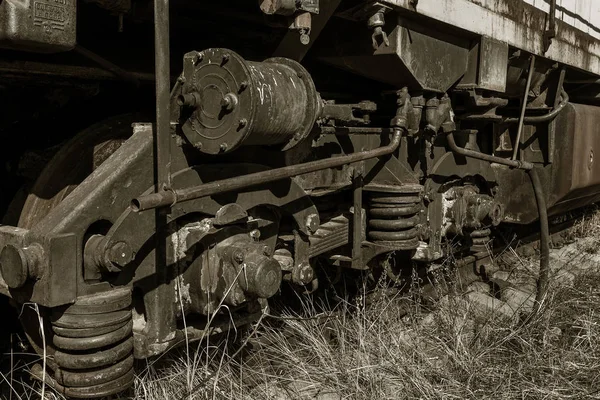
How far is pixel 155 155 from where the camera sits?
2.46 meters

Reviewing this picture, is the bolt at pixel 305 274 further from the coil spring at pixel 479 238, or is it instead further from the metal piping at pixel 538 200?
the coil spring at pixel 479 238

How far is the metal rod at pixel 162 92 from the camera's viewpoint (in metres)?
2.22

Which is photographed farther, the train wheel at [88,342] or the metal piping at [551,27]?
the metal piping at [551,27]

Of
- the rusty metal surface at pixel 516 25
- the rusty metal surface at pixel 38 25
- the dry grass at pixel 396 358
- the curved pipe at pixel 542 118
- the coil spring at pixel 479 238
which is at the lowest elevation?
the dry grass at pixel 396 358

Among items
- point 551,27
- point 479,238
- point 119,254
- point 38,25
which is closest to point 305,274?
point 119,254

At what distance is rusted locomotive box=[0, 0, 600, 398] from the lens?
87.9 inches

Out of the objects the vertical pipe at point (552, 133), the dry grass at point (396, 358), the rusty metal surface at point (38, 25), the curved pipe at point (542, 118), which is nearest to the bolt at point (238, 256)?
the dry grass at point (396, 358)

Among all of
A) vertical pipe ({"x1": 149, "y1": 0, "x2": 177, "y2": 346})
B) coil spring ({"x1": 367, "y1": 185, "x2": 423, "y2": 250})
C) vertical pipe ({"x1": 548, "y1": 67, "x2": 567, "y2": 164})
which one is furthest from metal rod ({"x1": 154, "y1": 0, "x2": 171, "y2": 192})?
vertical pipe ({"x1": 548, "y1": 67, "x2": 567, "y2": 164})

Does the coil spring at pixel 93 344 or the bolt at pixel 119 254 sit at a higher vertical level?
the bolt at pixel 119 254

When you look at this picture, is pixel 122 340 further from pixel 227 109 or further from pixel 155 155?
pixel 227 109

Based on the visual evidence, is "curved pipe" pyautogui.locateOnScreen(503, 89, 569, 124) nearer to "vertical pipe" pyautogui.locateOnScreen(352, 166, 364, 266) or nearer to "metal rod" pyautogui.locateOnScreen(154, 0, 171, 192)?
"vertical pipe" pyautogui.locateOnScreen(352, 166, 364, 266)

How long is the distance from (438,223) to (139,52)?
7.19 ft

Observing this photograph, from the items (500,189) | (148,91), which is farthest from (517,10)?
(148,91)

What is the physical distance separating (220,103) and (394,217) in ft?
5.03
